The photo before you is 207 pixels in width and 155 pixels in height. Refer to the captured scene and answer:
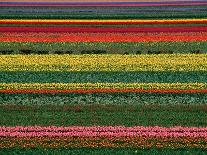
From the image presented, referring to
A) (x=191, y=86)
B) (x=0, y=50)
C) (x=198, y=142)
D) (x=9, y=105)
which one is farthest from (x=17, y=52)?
(x=198, y=142)

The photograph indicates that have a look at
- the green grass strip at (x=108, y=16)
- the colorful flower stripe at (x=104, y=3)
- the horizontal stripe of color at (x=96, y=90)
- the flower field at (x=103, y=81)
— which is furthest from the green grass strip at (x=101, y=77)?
the colorful flower stripe at (x=104, y=3)

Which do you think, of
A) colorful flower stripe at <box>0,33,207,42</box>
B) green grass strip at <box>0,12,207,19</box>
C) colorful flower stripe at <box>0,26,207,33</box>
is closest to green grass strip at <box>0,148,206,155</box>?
colorful flower stripe at <box>0,33,207,42</box>

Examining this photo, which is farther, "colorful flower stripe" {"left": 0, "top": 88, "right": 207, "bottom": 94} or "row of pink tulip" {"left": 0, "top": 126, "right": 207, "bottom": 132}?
"colorful flower stripe" {"left": 0, "top": 88, "right": 207, "bottom": 94}

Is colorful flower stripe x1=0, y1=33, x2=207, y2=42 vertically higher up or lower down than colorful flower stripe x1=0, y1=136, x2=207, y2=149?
higher up

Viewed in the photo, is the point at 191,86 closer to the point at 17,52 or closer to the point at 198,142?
the point at 198,142

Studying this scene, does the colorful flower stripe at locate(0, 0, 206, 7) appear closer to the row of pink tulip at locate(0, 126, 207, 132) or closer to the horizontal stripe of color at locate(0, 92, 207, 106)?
the horizontal stripe of color at locate(0, 92, 207, 106)

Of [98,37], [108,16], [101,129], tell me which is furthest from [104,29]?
[101,129]

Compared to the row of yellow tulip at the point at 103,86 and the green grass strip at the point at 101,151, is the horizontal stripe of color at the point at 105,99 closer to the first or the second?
the row of yellow tulip at the point at 103,86
